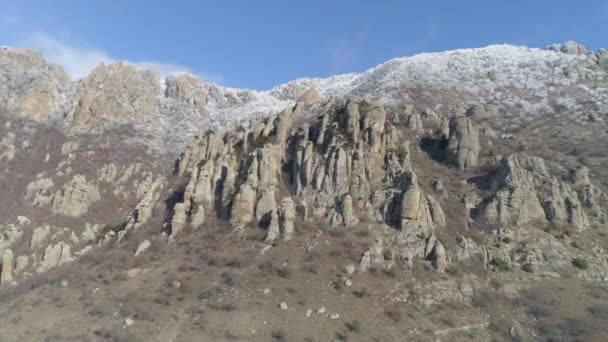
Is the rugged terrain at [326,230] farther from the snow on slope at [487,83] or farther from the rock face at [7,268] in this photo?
the snow on slope at [487,83]

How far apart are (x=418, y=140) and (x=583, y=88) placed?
55406mm

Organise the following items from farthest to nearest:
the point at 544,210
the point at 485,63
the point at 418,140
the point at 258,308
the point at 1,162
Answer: the point at 485,63, the point at 1,162, the point at 418,140, the point at 544,210, the point at 258,308

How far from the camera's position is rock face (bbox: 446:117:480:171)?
65.2m

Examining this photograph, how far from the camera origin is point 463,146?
66.1 metres

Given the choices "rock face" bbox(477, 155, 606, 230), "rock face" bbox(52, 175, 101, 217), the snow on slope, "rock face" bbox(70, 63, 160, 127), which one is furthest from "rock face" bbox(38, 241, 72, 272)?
the snow on slope

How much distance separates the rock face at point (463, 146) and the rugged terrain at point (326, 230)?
1.06 feet

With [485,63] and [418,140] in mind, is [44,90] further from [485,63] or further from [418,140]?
[485,63]

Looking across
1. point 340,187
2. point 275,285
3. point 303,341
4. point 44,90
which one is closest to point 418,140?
point 340,187

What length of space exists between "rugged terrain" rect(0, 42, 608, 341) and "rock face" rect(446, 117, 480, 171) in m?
0.32

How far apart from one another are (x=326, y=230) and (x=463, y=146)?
24.6 meters

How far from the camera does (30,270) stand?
6275 cm

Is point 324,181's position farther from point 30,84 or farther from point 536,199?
point 30,84

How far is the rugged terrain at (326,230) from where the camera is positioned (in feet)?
142

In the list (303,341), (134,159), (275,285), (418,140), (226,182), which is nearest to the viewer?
(303,341)
